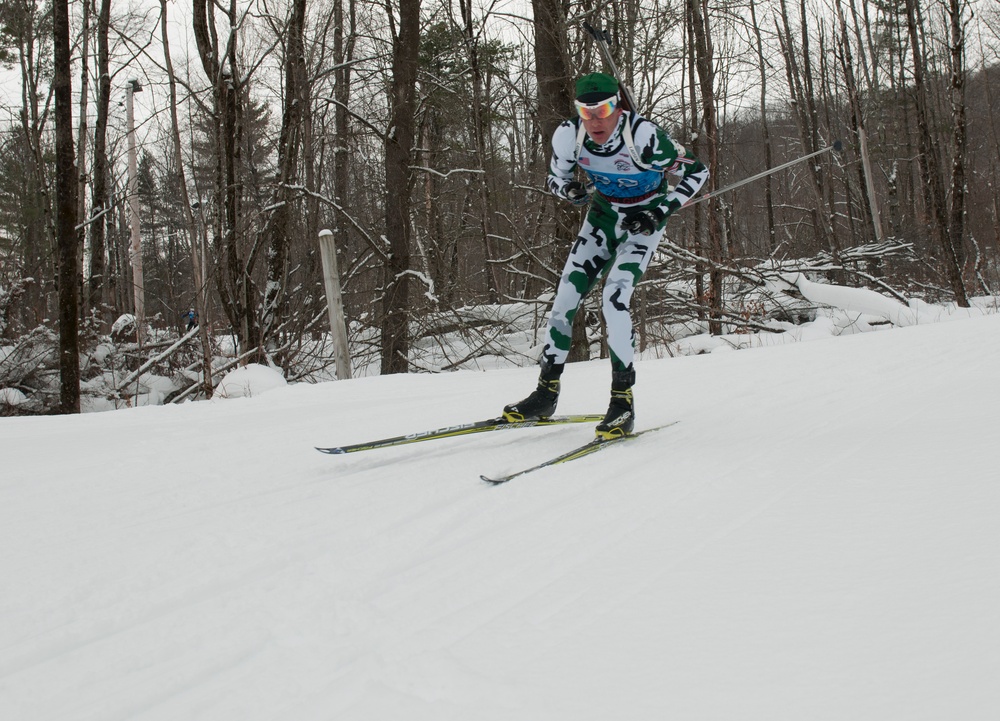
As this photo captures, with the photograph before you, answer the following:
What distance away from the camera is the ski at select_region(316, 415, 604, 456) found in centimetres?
346

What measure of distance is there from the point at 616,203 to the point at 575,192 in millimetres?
245

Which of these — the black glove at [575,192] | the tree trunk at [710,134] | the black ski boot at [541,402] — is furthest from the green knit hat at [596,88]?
the tree trunk at [710,134]

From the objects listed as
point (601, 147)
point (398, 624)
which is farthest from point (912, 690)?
point (601, 147)

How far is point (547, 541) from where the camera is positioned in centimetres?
218

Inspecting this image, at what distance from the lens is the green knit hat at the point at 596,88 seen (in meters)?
3.75

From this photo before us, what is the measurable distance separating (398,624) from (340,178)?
39.3 ft

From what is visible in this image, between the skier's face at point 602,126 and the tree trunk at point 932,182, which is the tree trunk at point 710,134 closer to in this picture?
the tree trunk at point 932,182

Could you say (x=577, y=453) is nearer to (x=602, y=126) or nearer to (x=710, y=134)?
(x=602, y=126)

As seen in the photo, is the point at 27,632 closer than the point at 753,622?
No

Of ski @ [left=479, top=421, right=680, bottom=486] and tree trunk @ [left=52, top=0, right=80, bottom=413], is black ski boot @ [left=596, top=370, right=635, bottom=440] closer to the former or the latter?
ski @ [left=479, top=421, right=680, bottom=486]

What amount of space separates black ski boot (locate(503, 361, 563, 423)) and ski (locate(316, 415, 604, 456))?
31 mm

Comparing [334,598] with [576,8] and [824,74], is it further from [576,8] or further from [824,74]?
[824,74]

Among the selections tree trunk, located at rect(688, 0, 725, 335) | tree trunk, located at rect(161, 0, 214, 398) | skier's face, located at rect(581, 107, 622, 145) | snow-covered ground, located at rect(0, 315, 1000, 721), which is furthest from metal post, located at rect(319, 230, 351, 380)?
tree trunk, located at rect(688, 0, 725, 335)

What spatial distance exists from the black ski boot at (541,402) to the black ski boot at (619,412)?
355 millimetres
